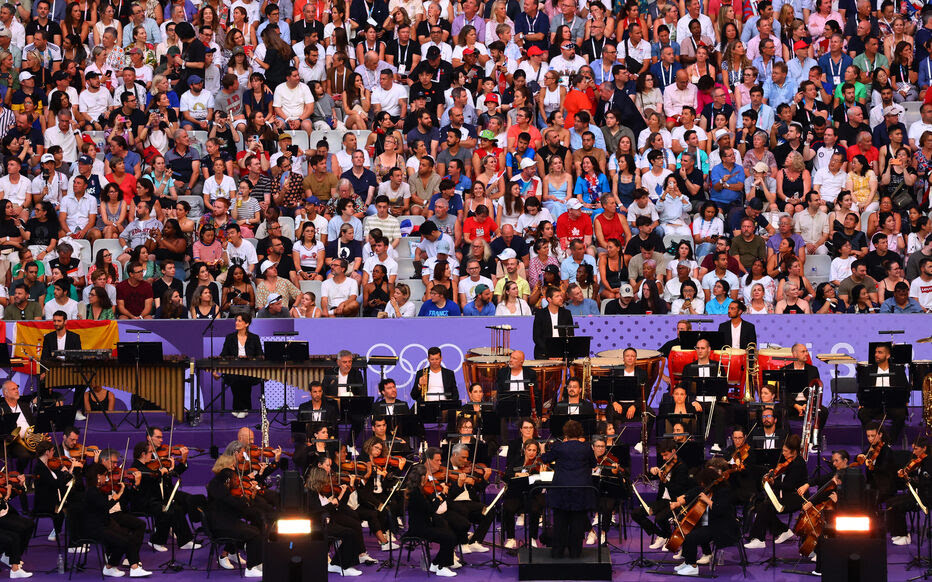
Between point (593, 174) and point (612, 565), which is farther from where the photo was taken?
point (593, 174)

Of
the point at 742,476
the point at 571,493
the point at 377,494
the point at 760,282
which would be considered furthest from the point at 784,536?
the point at 760,282

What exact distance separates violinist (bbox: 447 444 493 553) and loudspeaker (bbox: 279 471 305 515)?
338cm

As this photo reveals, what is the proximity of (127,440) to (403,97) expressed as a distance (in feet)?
28.5

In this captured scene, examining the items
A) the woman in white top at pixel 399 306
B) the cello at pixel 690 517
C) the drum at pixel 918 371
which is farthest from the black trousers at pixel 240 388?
the drum at pixel 918 371

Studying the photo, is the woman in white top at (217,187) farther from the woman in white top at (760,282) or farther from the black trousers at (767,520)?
the black trousers at (767,520)

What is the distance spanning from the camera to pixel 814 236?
24203 mm

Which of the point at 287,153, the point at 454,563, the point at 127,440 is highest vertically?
the point at 287,153

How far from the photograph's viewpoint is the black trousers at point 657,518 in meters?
17.6

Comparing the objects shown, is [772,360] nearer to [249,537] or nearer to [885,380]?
[885,380]

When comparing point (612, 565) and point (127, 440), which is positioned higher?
point (127, 440)

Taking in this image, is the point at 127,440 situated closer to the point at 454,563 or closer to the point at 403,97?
the point at 454,563

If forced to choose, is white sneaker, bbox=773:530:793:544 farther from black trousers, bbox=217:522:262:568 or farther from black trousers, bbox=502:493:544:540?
black trousers, bbox=217:522:262:568

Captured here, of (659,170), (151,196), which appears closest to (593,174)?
(659,170)

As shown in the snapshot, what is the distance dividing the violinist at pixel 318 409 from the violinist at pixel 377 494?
3.49 ft
